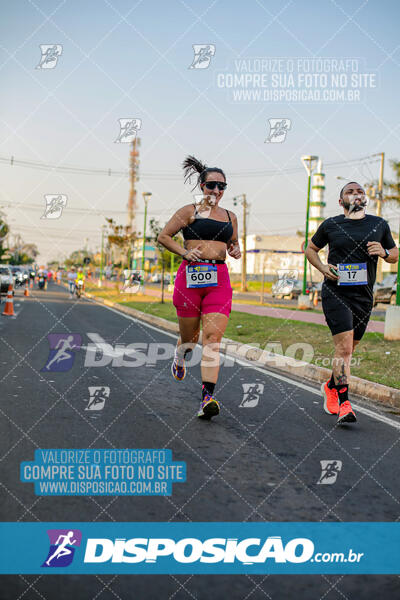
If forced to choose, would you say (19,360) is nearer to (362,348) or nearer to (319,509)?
(362,348)

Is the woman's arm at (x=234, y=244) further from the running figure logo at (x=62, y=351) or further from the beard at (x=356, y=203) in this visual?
the running figure logo at (x=62, y=351)

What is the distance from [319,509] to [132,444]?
5.31 feet

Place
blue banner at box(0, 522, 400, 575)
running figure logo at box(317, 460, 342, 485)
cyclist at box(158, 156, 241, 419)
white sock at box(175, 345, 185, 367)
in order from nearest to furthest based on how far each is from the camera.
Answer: blue banner at box(0, 522, 400, 575), running figure logo at box(317, 460, 342, 485), cyclist at box(158, 156, 241, 419), white sock at box(175, 345, 185, 367)

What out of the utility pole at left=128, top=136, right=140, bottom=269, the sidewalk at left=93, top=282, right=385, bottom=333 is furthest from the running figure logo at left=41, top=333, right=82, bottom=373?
the utility pole at left=128, top=136, right=140, bottom=269

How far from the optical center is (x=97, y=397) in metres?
6.43

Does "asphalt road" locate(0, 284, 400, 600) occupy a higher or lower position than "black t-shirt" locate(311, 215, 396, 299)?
lower

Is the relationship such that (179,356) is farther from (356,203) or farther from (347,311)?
(356,203)

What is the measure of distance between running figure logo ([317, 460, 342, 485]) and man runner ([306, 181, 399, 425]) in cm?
127

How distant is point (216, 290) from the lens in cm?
569

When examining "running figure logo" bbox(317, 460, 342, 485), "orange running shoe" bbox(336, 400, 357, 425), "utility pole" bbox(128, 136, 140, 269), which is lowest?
"running figure logo" bbox(317, 460, 342, 485)

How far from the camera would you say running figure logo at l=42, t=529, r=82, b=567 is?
2805 millimetres

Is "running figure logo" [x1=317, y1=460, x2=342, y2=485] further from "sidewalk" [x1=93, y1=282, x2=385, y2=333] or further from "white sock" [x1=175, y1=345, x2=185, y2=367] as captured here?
"sidewalk" [x1=93, y1=282, x2=385, y2=333]

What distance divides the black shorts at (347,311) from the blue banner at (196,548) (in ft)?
8.68

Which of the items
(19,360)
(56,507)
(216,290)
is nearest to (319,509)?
(56,507)
